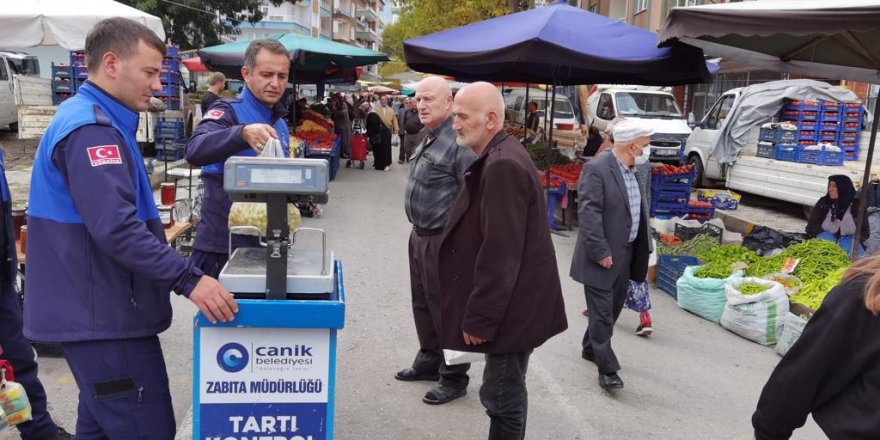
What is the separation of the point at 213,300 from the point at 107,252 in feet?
1.18

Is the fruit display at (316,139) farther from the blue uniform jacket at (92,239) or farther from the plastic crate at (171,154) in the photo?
the blue uniform jacket at (92,239)

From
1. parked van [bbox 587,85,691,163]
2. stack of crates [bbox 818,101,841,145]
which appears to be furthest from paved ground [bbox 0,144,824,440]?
parked van [bbox 587,85,691,163]

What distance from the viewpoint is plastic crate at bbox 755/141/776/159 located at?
12.7m

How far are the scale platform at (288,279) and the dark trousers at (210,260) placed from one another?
0.70 meters

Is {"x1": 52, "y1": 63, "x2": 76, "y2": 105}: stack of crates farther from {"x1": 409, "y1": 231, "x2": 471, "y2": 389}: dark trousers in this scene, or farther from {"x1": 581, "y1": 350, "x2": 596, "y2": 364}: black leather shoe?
{"x1": 581, "y1": 350, "x2": 596, "y2": 364}: black leather shoe

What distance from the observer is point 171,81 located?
14.4 metres

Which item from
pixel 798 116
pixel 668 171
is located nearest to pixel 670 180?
pixel 668 171

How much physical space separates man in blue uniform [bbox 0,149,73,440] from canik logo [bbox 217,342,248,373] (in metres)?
1.53

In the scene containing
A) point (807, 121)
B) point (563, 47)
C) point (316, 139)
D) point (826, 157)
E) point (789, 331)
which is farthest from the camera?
point (316, 139)

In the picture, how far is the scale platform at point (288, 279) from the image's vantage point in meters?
2.33

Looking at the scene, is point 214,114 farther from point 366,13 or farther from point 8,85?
point 366,13

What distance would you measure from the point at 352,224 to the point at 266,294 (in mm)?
7599

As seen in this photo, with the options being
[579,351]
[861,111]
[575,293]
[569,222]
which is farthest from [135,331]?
[861,111]

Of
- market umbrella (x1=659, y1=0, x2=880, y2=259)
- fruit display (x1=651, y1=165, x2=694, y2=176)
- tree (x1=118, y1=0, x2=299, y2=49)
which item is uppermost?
tree (x1=118, y1=0, x2=299, y2=49)
